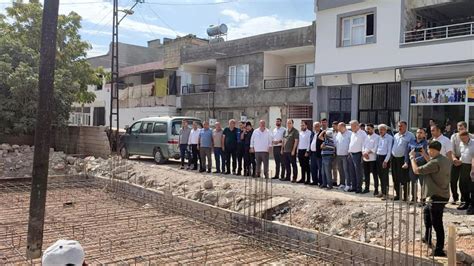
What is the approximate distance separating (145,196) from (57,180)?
11.3ft

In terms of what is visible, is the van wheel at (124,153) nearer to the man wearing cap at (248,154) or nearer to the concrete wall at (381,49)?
the man wearing cap at (248,154)

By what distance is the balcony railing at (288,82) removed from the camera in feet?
65.0

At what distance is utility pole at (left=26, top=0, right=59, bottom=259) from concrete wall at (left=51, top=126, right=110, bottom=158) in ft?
39.4

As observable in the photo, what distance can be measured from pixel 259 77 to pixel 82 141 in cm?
834

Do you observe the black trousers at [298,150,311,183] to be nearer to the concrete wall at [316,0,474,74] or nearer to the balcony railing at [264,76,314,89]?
the concrete wall at [316,0,474,74]

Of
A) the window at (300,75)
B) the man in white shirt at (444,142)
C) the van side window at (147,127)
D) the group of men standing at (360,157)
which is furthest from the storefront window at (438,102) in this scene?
the van side window at (147,127)

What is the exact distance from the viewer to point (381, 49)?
52.5ft

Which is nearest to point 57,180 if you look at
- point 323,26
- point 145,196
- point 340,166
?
point 145,196

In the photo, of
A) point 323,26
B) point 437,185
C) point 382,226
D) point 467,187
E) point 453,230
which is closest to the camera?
point 453,230

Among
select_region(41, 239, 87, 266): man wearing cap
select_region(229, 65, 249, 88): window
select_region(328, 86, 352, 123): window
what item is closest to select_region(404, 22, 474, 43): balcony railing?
select_region(328, 86, 352, 123): window

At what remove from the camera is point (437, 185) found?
18.9 ft

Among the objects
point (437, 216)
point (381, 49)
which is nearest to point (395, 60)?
point (381, 49)

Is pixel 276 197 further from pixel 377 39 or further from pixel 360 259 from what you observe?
pixel 377 39

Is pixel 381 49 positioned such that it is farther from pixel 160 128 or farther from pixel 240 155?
pixel 160 128
